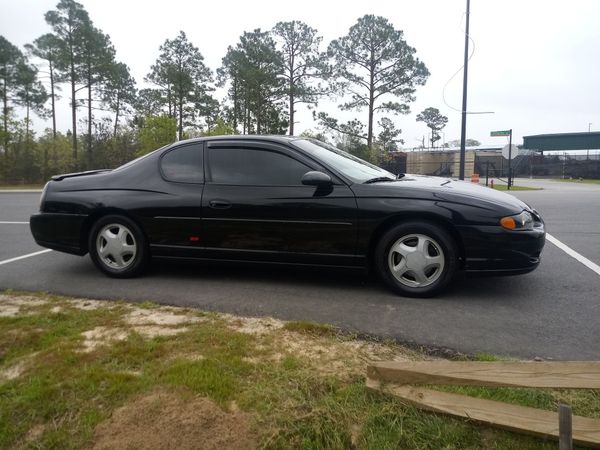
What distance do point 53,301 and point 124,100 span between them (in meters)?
42.2

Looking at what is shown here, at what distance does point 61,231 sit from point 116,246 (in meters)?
0.67

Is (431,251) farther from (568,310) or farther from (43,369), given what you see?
Result: (43,369)

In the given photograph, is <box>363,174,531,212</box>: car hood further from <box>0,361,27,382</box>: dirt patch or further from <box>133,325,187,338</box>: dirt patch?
<box>0,361,27,382</box>: dirt patch

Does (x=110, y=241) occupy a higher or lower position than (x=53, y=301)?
higher

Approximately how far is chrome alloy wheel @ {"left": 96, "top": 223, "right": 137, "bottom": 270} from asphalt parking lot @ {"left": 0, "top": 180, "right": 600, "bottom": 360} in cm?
20

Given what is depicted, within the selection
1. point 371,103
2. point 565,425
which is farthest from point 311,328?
point 371,103

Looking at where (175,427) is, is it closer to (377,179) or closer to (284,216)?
(284,216)

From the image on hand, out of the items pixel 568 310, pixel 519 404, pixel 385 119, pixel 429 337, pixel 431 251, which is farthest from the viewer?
pixel 385 119

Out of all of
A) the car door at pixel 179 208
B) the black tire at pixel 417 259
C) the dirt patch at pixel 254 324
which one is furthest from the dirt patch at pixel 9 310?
the black tire at pixel 417 259

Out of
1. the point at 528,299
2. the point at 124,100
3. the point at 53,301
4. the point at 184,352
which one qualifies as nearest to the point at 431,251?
the point at 528,299

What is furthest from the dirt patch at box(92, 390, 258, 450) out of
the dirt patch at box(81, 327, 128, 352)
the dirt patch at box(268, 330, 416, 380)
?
the dirt patch at box(81, 327, 128, 352)

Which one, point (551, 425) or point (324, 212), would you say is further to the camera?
point (324, 212)

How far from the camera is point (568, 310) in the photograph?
346 centimetres

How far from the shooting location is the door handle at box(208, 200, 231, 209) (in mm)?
4133
